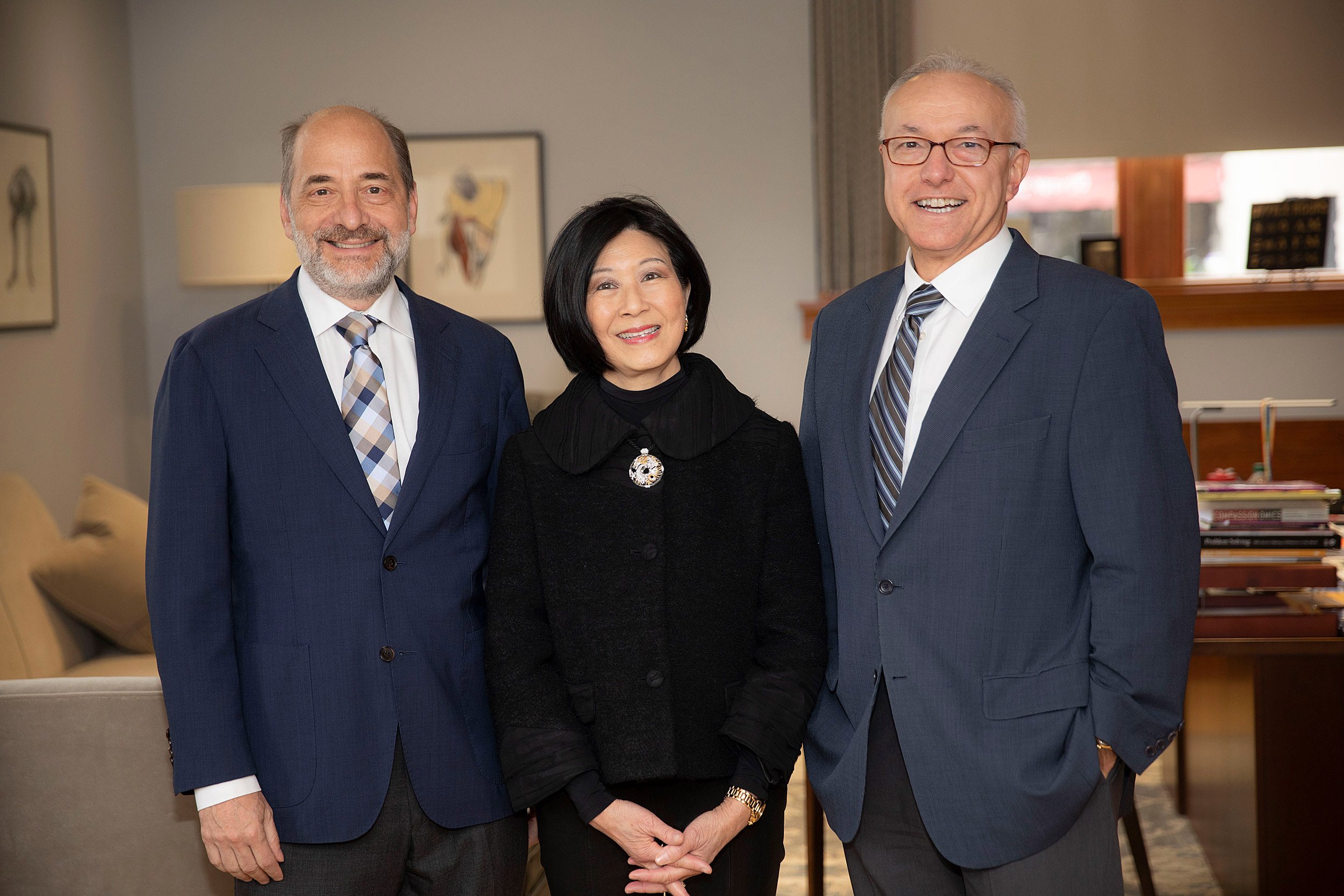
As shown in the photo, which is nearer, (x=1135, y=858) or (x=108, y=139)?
(x=1135, y=858)

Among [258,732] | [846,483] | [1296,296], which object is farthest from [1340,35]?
[258,732]

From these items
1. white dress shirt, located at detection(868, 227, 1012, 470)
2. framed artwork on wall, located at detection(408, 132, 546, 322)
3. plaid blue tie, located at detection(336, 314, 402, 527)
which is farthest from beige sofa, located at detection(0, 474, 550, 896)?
framed artwork on wall, located at detection(408, 132, 546, 322)

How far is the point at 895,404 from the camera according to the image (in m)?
1.61

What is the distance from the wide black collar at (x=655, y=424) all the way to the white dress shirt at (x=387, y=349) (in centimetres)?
22

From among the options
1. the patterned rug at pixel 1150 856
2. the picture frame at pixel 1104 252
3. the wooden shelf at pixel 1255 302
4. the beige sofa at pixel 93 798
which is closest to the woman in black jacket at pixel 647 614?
the beige sofa at pixel 93 798

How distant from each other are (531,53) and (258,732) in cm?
438

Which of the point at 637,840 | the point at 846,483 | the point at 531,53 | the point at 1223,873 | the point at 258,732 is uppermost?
the point at 531,53

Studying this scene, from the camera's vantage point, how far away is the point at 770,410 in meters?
5.29

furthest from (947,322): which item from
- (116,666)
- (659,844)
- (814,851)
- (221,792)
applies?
(116,666)

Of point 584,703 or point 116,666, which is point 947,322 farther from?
point 116,666

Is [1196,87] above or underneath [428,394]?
above

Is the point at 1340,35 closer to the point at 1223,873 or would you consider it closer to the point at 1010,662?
the point at 1223,873

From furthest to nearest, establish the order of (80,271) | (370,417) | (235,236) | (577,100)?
1. (577,100)
2. (80,271)
3. (235,236)
4. (370,417)

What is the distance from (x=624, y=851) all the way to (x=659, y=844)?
0.06 meters
